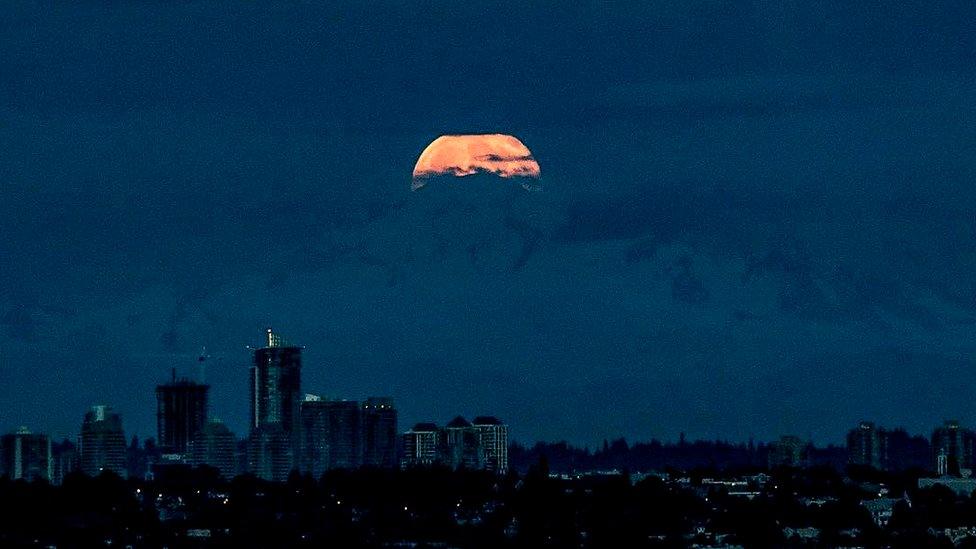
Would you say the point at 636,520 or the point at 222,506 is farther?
the point at 222,506

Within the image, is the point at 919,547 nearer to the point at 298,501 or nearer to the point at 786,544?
the point at 786,544

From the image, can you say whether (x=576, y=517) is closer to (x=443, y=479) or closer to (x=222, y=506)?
(x=222, y=506)

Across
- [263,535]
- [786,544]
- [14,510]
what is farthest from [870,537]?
[14,510]

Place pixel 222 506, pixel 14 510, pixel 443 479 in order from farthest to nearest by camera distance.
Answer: pixel 443 479 < pixel 222 506 < pixel 14 510

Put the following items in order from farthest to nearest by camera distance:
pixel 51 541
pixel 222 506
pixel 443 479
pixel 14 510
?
1. pixel 443 479
2. pixel 222 506
3. pixel 14 510
4. pixel 51 541

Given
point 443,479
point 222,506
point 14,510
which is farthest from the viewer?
point 443,479

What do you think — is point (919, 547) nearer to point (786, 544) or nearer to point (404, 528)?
point (786, 544)

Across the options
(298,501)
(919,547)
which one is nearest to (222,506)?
(298,501)

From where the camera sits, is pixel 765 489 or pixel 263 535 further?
pixel 765 489
